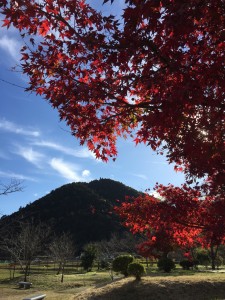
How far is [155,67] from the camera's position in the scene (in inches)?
203

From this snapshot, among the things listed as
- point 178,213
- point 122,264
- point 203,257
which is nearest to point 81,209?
point 203,257

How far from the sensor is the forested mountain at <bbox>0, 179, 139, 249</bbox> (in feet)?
279

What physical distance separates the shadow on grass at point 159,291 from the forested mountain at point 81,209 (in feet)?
202

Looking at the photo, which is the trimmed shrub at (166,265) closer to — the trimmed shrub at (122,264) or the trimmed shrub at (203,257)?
the trimmed shrub at (122,264)

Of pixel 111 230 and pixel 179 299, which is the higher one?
pixel 111 230

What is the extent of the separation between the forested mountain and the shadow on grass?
61506 mm

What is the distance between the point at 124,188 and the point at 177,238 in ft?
319

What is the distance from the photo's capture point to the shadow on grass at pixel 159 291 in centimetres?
1499

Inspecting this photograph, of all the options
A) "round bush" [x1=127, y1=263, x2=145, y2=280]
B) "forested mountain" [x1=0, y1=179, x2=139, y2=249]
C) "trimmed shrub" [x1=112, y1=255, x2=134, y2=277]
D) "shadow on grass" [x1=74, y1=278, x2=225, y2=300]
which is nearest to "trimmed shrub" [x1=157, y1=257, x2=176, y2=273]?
"trimmed shrub" [x1=112, y1=255, x2=134, y2=277]

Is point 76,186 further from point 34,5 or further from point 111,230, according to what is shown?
point 34,5

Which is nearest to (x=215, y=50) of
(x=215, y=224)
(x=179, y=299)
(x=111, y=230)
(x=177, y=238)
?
(x=215, y=224)

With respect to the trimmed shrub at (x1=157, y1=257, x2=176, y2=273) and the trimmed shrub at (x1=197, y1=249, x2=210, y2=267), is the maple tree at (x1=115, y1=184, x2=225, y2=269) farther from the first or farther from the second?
the trimmed shrub at (x1=197, y1=249, x2=210, y2=267)

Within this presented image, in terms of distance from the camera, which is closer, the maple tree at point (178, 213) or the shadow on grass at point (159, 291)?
the maple tree at point (178, 213)

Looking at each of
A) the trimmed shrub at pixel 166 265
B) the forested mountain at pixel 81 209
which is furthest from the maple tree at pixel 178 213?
the forested mountain at pixel 81 209
